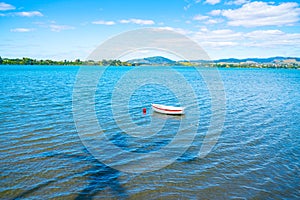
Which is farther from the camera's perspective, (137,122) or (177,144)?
(137,122)

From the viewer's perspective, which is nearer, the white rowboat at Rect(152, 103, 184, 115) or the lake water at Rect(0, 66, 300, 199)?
the lake water at Rect(0, 66, 300, 199)

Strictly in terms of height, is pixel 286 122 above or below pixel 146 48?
below

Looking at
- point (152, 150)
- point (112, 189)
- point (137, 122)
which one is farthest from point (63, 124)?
point (112, 189)

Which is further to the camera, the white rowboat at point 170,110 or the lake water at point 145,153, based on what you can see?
the white rowboat at point 170,110

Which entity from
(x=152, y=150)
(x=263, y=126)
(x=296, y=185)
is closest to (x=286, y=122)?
(x=263, y=126)

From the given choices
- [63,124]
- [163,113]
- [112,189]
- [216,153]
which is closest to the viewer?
[112,189]

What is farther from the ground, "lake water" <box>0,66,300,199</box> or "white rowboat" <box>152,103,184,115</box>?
"white rowboat" <box>152,103,184,115</box>

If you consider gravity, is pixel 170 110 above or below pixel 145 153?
above

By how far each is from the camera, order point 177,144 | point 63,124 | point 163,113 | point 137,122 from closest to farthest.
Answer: point 177,144
point 63,124
point 137,122
point 163,113

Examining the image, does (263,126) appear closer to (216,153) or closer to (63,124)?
(216,153)

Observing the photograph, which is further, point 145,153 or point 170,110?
point 170,110

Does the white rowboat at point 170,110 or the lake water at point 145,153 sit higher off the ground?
the white rowboat at point 170,110

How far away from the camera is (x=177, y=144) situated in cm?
1900

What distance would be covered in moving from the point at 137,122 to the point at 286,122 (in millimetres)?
15499
